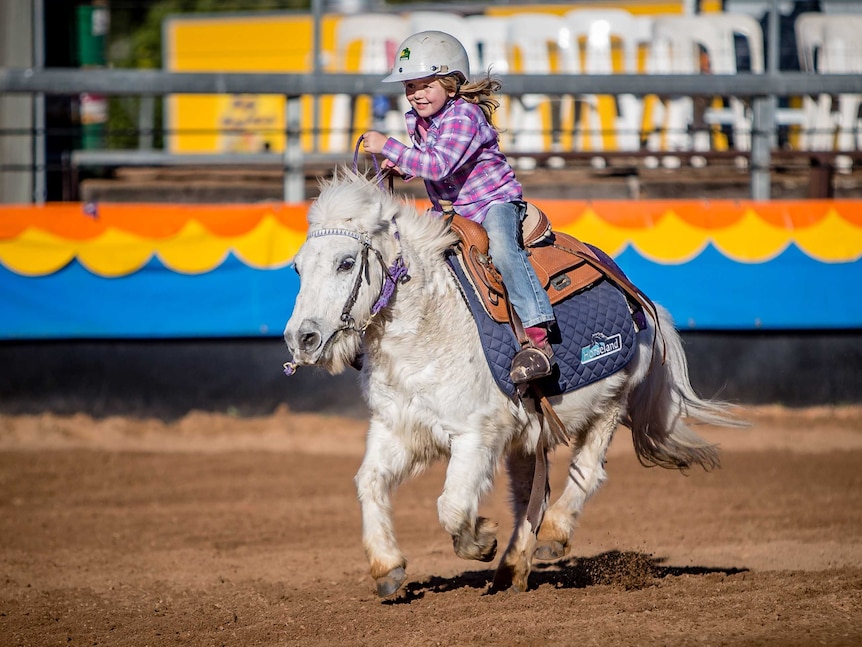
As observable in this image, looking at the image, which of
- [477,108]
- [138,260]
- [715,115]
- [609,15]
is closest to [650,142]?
[715,115]

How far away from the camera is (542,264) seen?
5.00 m

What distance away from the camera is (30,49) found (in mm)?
11227

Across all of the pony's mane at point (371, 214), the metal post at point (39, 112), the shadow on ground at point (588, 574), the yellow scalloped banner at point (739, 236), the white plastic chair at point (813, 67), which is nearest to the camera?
the pony's mane at point (371, 214)

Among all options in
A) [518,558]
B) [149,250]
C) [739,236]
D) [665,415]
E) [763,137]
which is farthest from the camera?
[763,137]

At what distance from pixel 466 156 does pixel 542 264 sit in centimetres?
74

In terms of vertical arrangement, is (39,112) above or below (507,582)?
above

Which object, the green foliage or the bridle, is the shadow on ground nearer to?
the bridle

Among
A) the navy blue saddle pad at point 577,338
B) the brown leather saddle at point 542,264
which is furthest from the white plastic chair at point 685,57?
the navy blue saddle pad at point 577,338

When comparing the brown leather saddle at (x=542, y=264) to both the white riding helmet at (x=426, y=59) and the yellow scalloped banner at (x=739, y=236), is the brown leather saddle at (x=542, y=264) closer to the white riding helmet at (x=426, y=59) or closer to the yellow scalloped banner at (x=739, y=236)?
the white riding helmet at (x=426, y=59)

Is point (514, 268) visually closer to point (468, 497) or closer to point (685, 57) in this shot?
point (468, 497)

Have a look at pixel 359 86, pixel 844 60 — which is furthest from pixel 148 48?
pixel 844 60

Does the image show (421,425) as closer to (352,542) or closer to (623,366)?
(623,366)

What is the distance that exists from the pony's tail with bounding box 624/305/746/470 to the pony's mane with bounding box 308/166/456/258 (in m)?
1.66

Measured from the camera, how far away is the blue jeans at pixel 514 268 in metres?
4.72
